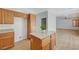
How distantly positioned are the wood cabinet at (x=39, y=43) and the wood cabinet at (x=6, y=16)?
424 millimetres

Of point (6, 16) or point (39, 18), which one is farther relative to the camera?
point (39, 18)

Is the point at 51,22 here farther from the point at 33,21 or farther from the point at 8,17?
the point at 8,17

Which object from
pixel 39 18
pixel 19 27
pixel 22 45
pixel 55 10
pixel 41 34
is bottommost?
pixel 22 45

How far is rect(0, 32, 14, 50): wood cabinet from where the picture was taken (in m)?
1.38

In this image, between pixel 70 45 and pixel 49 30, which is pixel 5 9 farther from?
pixel 70 45

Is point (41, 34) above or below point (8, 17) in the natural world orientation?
below

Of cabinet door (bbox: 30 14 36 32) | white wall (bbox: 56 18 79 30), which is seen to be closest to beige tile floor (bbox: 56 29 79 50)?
white wall (bbox: 56 18 79 30)

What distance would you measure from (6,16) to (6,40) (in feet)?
1.21

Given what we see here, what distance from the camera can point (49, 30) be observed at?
4.81ft

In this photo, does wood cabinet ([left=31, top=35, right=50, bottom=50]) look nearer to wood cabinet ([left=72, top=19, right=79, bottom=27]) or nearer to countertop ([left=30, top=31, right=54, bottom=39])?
countertop ([left=30, top=31, right=54, bottom=39])

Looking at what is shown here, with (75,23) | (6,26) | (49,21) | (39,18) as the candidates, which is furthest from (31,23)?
(75,23)

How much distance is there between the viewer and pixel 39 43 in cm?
141
